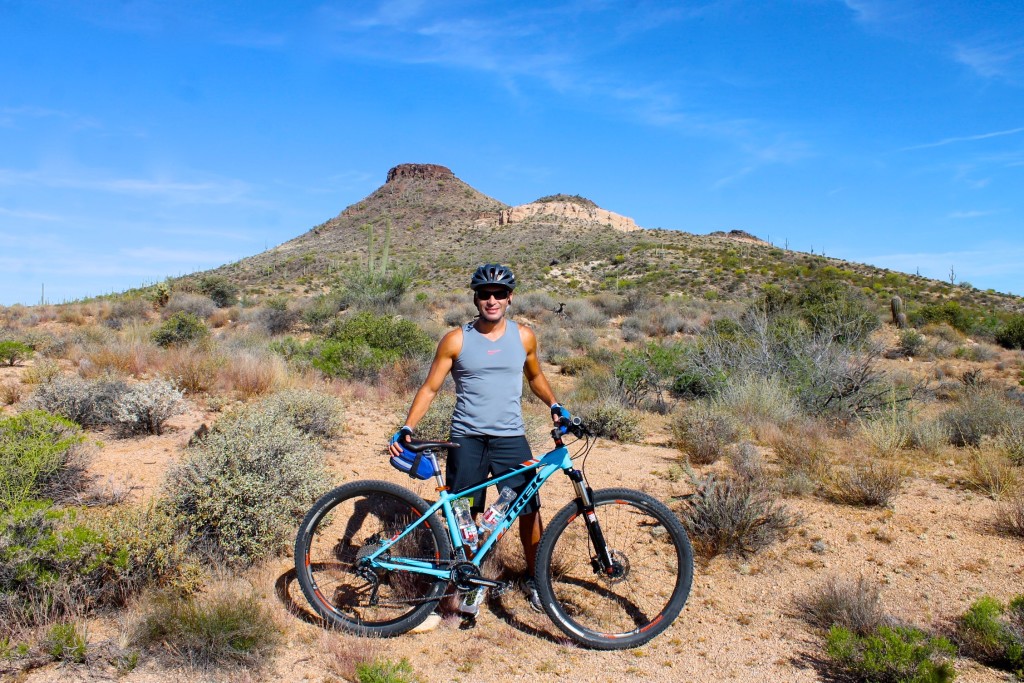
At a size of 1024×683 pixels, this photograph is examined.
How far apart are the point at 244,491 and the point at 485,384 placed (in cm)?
202

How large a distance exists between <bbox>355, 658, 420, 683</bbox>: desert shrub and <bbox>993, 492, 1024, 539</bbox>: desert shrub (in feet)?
15.4

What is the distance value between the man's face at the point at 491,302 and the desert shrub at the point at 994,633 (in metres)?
3.30

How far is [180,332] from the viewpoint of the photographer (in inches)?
555

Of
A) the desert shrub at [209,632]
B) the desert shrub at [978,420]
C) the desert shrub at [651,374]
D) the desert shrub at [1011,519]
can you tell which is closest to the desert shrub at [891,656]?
the desert shrub at [1011,519]

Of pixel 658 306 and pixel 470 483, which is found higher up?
pixel 658 306

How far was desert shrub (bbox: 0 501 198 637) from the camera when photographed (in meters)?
3.35

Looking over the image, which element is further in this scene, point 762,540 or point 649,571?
point 762,540

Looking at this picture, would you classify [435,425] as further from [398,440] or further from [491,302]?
[491,302]

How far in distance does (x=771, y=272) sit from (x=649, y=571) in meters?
34.8

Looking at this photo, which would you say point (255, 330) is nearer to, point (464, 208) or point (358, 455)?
point (358, 455)

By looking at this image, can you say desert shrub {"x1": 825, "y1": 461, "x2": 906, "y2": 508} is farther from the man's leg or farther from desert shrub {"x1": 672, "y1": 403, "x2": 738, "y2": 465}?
the man's leg

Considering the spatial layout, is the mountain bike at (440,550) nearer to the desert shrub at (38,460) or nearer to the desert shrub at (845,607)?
the desert shrub at (845,607)

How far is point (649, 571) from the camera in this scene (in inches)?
173

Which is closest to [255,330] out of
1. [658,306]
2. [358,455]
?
[358,455]
